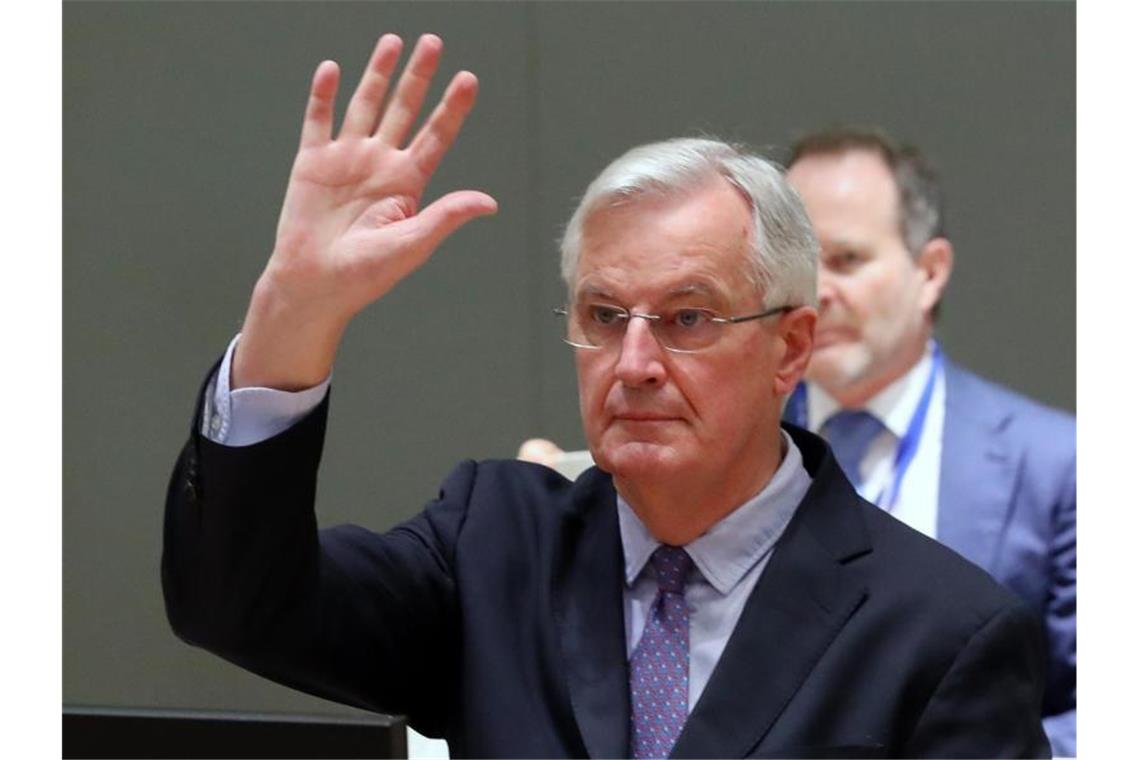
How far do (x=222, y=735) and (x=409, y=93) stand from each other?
79 cm

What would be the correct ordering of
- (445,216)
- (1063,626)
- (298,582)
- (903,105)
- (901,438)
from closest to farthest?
(445,216)
(298,582)
(1063,626)
(901,438)
(903,105)

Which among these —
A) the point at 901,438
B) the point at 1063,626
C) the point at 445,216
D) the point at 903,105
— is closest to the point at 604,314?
the point at 445,216

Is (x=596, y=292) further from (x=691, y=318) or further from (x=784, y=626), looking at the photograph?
(x=784, y=626)

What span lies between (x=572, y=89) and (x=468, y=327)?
0.66m

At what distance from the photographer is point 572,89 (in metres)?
4.32

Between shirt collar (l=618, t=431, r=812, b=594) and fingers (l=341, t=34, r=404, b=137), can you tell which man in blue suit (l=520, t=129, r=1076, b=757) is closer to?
shirt collar (l=618, t=431, r=812, b=594)

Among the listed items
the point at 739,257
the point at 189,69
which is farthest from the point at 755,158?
the point at 189,69

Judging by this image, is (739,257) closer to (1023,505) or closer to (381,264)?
(381,264)

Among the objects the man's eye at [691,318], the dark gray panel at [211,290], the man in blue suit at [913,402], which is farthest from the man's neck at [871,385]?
the man's eye at [691,318]

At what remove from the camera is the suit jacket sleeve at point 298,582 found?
1.76 meters

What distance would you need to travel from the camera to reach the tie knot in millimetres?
1951

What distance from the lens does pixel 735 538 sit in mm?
1957

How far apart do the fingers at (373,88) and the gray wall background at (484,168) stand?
2.39m
